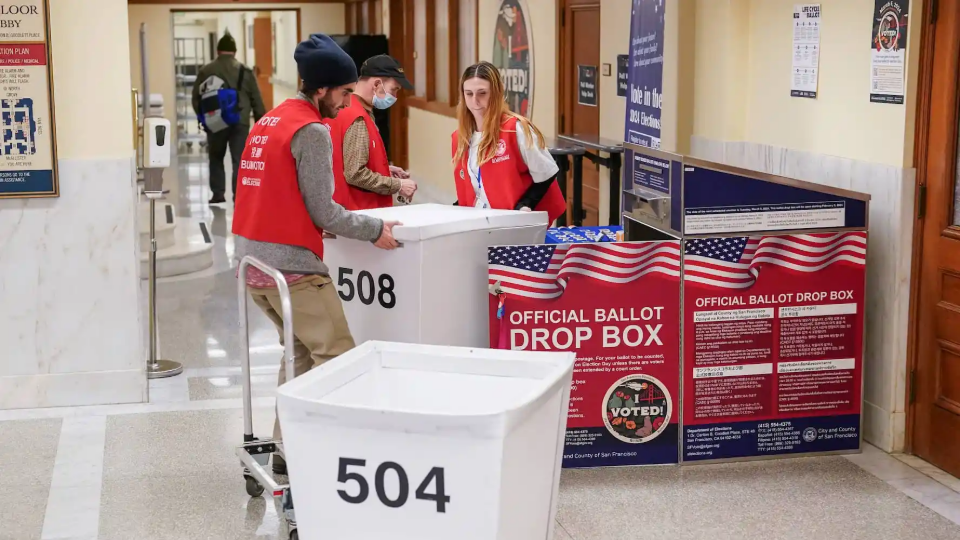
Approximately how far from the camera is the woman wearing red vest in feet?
14.5

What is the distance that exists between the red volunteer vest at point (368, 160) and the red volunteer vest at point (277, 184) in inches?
38.8

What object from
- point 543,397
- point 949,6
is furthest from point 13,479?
point 949,6

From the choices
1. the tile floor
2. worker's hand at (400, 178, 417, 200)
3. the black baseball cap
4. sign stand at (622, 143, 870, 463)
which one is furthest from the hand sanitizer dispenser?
sign stand at (622, 143, 870, 463)

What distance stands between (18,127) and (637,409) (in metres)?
2.71

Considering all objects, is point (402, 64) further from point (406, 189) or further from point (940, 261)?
point (940, 261)

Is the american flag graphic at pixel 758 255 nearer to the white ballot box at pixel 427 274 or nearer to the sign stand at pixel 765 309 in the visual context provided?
the sign stand at pixel 765 309

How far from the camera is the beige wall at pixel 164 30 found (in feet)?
54.9

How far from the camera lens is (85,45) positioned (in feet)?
15.5

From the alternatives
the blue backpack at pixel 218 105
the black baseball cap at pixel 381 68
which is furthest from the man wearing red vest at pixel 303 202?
the blue backpack at pixel 218 105

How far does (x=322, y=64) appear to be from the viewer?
351 cm

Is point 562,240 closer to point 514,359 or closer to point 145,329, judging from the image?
point 514,359

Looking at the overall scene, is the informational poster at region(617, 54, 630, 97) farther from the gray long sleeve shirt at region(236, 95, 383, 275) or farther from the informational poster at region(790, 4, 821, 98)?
the gray long sleeve shirt at region(236, 95, 383, 275)

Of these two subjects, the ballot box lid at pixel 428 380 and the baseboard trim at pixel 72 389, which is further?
→ the baseboard trim at pixel 72 389

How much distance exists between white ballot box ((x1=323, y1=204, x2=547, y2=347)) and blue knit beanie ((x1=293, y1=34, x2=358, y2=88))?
515mm
